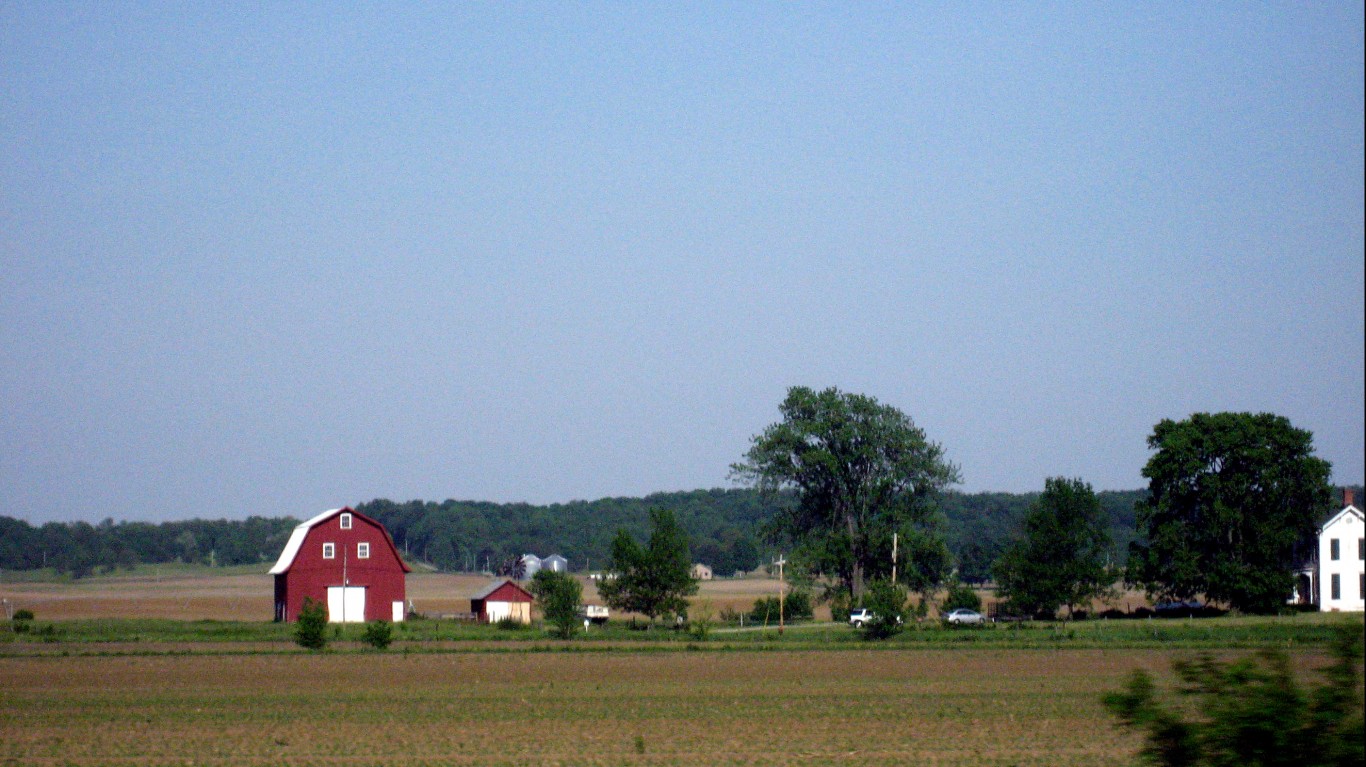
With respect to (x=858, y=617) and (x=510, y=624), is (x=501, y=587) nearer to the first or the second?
(x=510, y=624)

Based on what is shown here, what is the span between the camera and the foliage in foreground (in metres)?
7.41

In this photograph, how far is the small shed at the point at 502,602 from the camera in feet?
259

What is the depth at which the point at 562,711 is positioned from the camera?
30.3m

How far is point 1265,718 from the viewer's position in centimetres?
760

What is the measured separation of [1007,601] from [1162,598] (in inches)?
355

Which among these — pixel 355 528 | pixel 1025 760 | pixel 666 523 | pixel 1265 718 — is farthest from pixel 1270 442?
pixel 1265 718

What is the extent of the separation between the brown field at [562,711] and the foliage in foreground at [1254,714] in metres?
7.19

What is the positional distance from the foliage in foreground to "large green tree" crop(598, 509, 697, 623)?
64.0 m

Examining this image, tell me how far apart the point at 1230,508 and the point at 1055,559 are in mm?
10248

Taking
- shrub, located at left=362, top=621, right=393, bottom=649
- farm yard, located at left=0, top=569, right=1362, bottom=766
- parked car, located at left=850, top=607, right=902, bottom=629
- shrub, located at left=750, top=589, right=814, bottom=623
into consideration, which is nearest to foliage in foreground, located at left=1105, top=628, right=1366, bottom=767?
farm yard, located at left=0, top=569, right=1362, bottom=766

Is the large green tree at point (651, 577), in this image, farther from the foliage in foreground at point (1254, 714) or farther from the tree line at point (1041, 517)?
the foliage in foreground at point (1254, 714)

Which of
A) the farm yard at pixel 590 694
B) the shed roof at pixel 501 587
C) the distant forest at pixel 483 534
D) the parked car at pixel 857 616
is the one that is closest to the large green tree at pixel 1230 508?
the farm yard at pixel 590 694

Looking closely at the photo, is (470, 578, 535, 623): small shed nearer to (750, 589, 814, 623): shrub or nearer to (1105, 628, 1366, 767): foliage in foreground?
(750, 589, 814, 623): shrub

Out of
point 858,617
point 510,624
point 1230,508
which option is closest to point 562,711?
point 510,624
